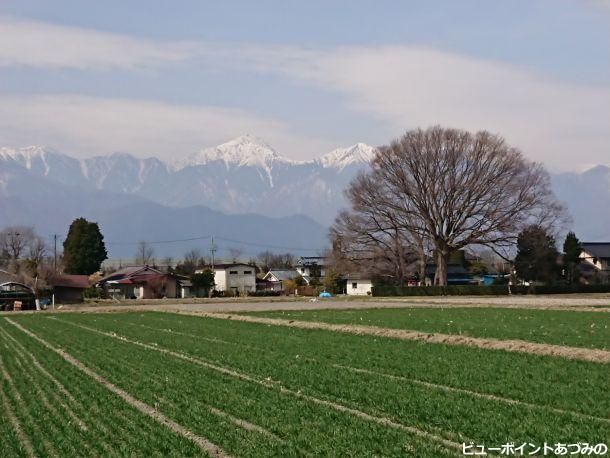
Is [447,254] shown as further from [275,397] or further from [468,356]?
[275,397]

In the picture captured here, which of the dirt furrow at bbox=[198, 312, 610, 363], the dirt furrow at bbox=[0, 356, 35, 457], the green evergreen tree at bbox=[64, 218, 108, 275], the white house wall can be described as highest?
the green evergreen tree at bbox=[64, 218, 108, 275]

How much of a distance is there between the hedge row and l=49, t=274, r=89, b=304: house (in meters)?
A: 35.5

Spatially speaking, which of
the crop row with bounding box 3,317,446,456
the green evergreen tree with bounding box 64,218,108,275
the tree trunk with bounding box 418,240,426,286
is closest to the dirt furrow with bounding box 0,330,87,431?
the crop row with bounding box 3,317,446,456

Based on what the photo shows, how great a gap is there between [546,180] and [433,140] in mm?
12476

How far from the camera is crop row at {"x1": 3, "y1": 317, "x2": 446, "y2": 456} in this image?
1187 cm

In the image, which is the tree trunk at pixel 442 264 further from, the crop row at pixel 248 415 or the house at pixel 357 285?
the crop row at pixel 248 415

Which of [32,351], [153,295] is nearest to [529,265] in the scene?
[153,295]

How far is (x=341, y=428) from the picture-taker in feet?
42.8

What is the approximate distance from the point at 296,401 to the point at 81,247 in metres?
116

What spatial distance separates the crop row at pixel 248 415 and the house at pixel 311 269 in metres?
120

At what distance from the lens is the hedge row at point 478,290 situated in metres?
89.4

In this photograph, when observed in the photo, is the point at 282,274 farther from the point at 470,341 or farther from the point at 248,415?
the point at 248,415

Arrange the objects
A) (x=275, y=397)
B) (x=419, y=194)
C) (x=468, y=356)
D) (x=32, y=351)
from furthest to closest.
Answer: (x=419, y=194) → (x=32, y=351) → (x=468, y=356) → (x=275, y=397)

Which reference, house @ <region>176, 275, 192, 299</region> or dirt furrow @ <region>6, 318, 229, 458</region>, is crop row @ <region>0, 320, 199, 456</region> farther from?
house @ <region>176, 275, 192, 299</region>
